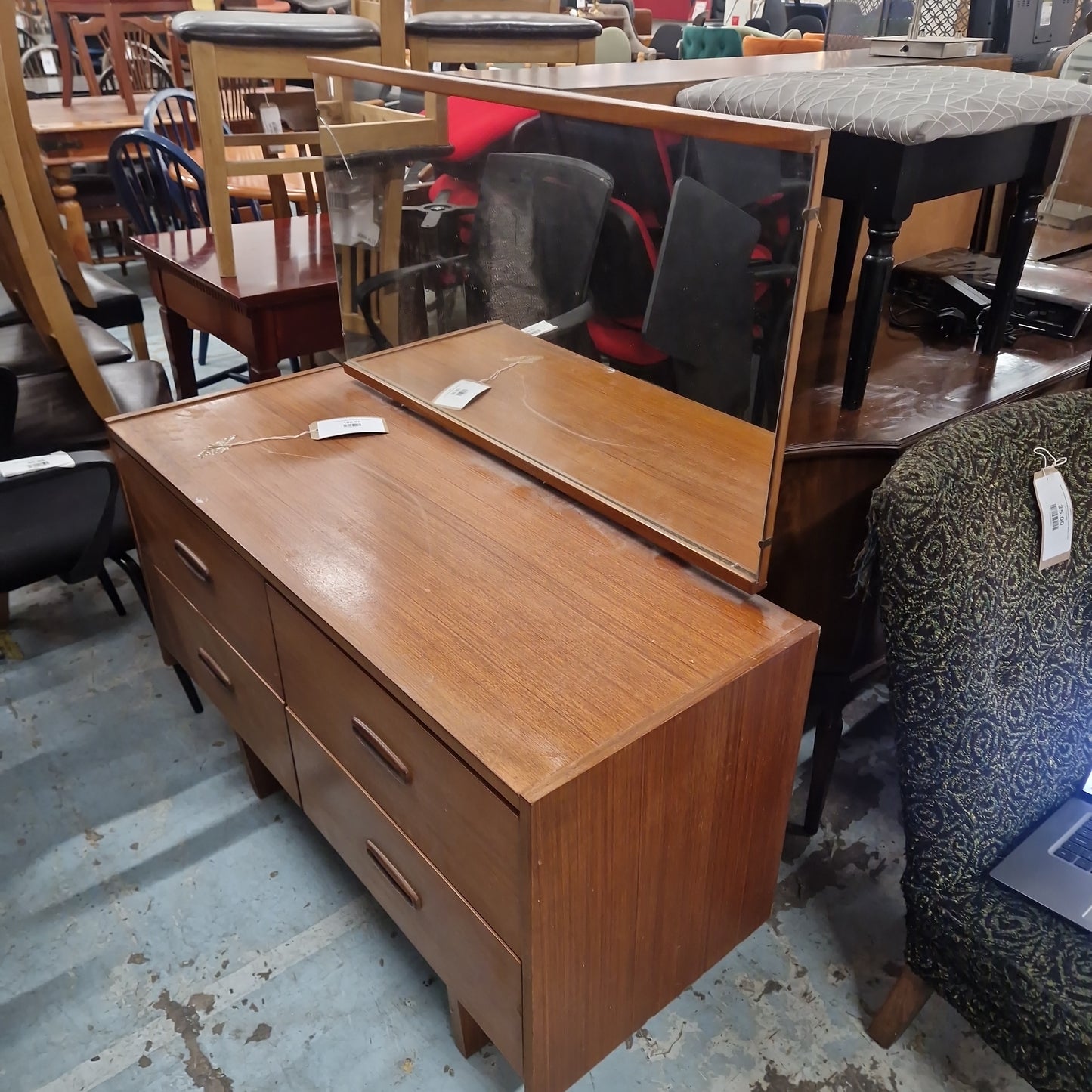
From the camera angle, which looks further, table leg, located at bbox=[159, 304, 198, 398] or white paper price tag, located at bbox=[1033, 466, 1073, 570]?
table leg, located at bbox=[159, 304, 198, 398]

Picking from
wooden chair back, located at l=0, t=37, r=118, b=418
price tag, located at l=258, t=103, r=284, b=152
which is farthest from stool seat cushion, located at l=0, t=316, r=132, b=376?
price tag, located at l=258, t=103, r=284, b=152

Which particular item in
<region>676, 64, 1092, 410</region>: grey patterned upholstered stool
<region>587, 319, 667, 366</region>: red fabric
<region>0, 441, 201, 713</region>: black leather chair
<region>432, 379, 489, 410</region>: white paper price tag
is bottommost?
<region>0, 441, 201, 713</region>: black leather chair

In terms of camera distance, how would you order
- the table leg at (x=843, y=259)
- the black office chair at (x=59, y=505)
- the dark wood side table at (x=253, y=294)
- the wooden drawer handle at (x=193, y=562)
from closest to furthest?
the wooden drawer handle at (x=193, y=562), the black office chair at (x=59, y=505), the table leg at (x=843, y=259), the dark wood side table at (x=253, y=294)

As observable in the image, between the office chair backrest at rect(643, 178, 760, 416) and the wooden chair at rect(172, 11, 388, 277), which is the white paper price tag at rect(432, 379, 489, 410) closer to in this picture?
the office chair backrest at rect(643, 178, 760, 416)

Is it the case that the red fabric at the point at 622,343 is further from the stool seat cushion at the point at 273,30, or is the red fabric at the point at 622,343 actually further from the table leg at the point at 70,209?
the table leg at the point at 70,209

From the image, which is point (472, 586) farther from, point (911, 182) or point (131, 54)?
point (131, 54)

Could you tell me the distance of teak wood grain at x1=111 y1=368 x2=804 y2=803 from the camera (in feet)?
2.70

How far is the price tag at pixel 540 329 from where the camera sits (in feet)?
4.00

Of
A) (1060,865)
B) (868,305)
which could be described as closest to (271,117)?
(868,305)

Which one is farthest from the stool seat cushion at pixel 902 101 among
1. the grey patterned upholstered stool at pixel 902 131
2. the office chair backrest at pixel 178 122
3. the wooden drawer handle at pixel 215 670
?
the office chair backrest at pixel 178 122

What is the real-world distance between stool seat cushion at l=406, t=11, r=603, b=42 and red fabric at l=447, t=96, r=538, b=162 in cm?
66

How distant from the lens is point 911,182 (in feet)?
3.34

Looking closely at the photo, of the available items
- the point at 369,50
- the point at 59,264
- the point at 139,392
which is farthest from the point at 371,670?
the point at 59,264

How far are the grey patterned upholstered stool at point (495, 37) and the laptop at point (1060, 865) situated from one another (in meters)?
1.64
